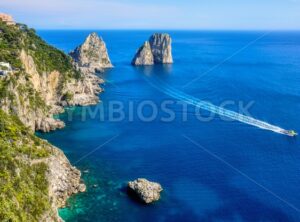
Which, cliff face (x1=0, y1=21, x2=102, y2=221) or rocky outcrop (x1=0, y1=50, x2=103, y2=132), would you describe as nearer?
cliff face (x1=0, y1=21, x2=102, y2=221)

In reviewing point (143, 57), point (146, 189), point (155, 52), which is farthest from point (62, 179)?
point (155, 52)

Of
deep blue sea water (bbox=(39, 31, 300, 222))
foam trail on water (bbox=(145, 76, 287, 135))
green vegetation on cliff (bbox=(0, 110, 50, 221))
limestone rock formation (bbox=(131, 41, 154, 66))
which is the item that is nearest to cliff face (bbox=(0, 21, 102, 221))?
green vegetation on cliff (bbox=(0, 110, 50, 221))

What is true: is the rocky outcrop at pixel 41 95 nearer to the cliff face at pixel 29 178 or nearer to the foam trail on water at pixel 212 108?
the cliff face at pixel 29 178

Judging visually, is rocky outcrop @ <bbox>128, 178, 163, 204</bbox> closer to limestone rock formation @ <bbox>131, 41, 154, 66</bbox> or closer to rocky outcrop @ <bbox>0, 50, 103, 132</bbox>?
rocky outcrop @ <bbox>0, 50, 103, 132</bbox>

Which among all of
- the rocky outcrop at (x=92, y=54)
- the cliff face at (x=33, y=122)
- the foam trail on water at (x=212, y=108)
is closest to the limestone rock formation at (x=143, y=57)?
the rocky outcrop at (x=92, y=54)

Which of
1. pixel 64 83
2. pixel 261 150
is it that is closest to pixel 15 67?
pixel 64 83

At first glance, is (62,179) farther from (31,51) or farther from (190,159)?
(31,51)
